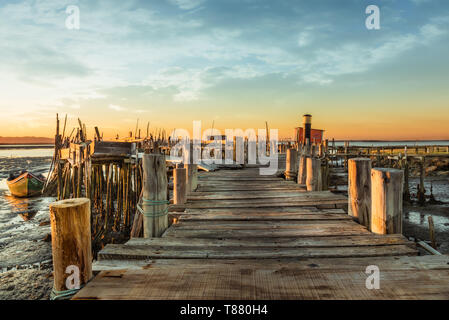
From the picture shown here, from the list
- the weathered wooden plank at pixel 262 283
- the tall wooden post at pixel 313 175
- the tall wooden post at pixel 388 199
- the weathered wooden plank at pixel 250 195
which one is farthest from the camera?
the tall wooden post at pixel 313 175

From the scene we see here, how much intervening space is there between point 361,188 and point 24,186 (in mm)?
20920

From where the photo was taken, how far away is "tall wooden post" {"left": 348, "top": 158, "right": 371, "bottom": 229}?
149 inches

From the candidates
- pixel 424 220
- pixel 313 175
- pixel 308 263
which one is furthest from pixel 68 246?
pixel 424 220

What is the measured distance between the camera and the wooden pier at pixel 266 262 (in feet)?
6.31

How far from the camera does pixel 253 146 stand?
1972 centimetres

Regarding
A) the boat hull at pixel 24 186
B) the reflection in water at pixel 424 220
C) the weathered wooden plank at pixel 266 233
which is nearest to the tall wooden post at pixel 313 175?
the weathered wooden plank at pixel 266 233

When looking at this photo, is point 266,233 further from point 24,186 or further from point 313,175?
point 24,186

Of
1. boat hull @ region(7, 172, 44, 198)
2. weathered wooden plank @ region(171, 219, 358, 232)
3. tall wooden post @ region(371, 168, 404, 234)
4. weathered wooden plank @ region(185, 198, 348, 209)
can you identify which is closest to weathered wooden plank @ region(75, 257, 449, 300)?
tall wooden post @ region(371, 168, 404, 234)

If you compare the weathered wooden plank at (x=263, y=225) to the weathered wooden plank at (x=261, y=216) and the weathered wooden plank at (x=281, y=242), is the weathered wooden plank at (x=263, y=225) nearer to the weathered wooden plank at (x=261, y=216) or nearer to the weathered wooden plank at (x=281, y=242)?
the weathered wooden plank at (x=261, y=216)

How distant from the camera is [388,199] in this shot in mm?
3135

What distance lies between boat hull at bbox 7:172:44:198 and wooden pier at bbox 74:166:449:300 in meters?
18.2

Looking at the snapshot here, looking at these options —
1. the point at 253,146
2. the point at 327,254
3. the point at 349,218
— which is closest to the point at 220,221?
the point at 327,254

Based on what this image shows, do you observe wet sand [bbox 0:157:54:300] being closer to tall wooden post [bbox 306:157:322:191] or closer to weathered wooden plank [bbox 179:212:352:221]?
weathered wooden plank [bbox 179:212:352:221]

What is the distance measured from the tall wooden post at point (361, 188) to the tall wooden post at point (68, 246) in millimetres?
3709
